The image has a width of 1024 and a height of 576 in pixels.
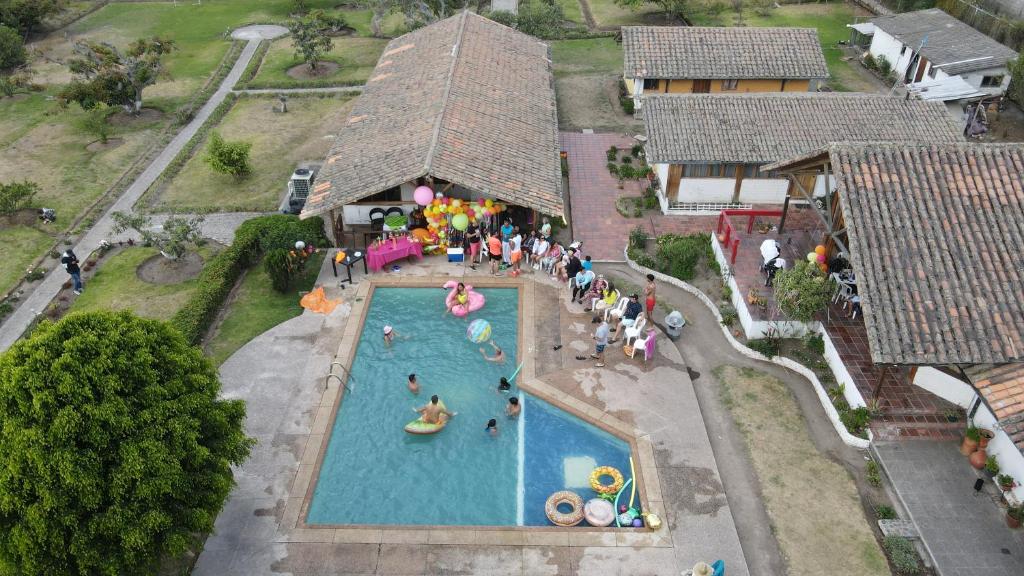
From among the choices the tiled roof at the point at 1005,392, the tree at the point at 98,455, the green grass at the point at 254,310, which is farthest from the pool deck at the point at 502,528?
the tiled roof at the point at 1005,392

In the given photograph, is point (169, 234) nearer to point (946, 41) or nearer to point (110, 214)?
point (110, 214)

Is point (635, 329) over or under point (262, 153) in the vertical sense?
over

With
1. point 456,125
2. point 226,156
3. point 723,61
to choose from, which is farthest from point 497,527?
point 723,61

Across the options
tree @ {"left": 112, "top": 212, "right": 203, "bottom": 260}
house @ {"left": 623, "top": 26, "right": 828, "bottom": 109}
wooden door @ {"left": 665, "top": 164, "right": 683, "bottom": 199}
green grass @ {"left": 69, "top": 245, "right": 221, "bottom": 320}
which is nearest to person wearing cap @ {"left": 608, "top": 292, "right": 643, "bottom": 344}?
wooden door @ {"left": 665, "top": 164, "right": 683, "bottom": 199}

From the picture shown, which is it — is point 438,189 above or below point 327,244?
above

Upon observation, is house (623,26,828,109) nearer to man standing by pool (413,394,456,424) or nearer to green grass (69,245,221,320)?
green grass (69,245,221,320)

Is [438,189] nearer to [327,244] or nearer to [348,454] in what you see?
[327,244]

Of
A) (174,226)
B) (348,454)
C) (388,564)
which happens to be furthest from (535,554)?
(174,226)
